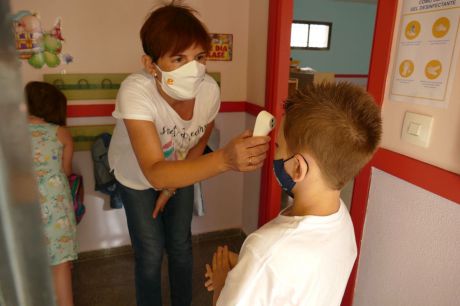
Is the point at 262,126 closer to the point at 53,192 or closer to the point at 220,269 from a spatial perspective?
the point at 220,269

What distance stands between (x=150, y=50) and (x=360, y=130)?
2.51 feet

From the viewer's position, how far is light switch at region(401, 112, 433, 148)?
0.96 metres

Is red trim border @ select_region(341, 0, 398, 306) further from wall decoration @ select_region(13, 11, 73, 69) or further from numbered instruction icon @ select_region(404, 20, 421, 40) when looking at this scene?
wall decoration @ select_region(13, 11, 73, 69)

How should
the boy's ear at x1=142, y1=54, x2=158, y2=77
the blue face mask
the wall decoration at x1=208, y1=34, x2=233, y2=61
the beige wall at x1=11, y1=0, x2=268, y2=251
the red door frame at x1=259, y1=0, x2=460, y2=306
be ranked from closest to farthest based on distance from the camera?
the blue face mask < the red door frame at x1=259, y1=0, x2=460, y2=306 < the boy's ear at x1=142, y1=54, x2=158, y2=77 < the beige wall at x1=11, y1=0, x2=268, y2=251 < the wall decoration at x1=208, y1=34, x2=233, y2=61

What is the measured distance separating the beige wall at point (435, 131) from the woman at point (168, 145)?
0.49m

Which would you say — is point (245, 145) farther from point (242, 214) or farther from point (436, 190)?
point (242, 214)

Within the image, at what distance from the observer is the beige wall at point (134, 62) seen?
182 cm

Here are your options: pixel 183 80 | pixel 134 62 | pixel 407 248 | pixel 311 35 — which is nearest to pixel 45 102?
pixel 134 62

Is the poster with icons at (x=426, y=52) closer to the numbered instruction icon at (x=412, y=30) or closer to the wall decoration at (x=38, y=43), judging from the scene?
the numbered instruction icon at (x=412, y=30)

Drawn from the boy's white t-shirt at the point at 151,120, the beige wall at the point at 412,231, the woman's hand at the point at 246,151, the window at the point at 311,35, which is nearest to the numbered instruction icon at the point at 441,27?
the beige wall at the point at 412,231

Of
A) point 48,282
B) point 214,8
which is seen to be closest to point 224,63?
point 214,8

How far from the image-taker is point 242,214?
249 cm

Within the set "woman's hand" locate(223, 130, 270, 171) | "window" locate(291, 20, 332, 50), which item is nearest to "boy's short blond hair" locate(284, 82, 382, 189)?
"woman's hand" locate(223, 130, 270, 171)

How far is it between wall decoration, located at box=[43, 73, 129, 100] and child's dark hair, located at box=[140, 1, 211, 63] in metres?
0.88
